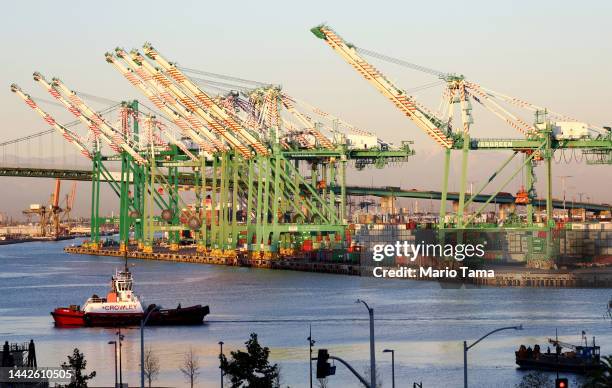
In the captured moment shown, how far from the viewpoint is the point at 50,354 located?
192 feet

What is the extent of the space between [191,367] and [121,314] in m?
22.0

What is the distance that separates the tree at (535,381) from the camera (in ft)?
150

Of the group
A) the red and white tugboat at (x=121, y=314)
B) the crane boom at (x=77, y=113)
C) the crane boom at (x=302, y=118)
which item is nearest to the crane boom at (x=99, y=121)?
the crane boom at (x=77, y=113)

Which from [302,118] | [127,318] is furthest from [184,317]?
[302,118]

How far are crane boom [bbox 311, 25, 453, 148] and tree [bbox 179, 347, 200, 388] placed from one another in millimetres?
44646

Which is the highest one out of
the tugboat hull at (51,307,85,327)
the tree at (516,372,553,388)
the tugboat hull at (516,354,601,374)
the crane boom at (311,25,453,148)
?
the crane boom at (311,25,453,148)

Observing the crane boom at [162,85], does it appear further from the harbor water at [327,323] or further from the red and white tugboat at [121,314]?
the red and white tugboat at [121,314]

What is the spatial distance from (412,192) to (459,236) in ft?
270

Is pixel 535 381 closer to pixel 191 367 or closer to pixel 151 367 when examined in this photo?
pixel 191 367

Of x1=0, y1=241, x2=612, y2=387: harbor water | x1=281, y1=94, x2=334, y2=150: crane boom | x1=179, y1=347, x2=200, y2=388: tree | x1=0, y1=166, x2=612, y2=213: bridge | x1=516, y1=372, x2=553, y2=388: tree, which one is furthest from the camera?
x1=0, y1=166, x2=612, y2=213: bridge

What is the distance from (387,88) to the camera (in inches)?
3971

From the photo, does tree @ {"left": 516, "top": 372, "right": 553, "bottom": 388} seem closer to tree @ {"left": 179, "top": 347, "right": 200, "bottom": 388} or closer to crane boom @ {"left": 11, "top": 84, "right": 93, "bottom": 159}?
tree @ {"left": 179, "top": 347, "right": 200, "bottom": 388}

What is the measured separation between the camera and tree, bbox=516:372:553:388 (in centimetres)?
4577

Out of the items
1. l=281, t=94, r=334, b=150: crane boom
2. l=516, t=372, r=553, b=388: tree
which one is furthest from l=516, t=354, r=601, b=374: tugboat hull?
l=281, t=94, r=334, b=150: crane boom
